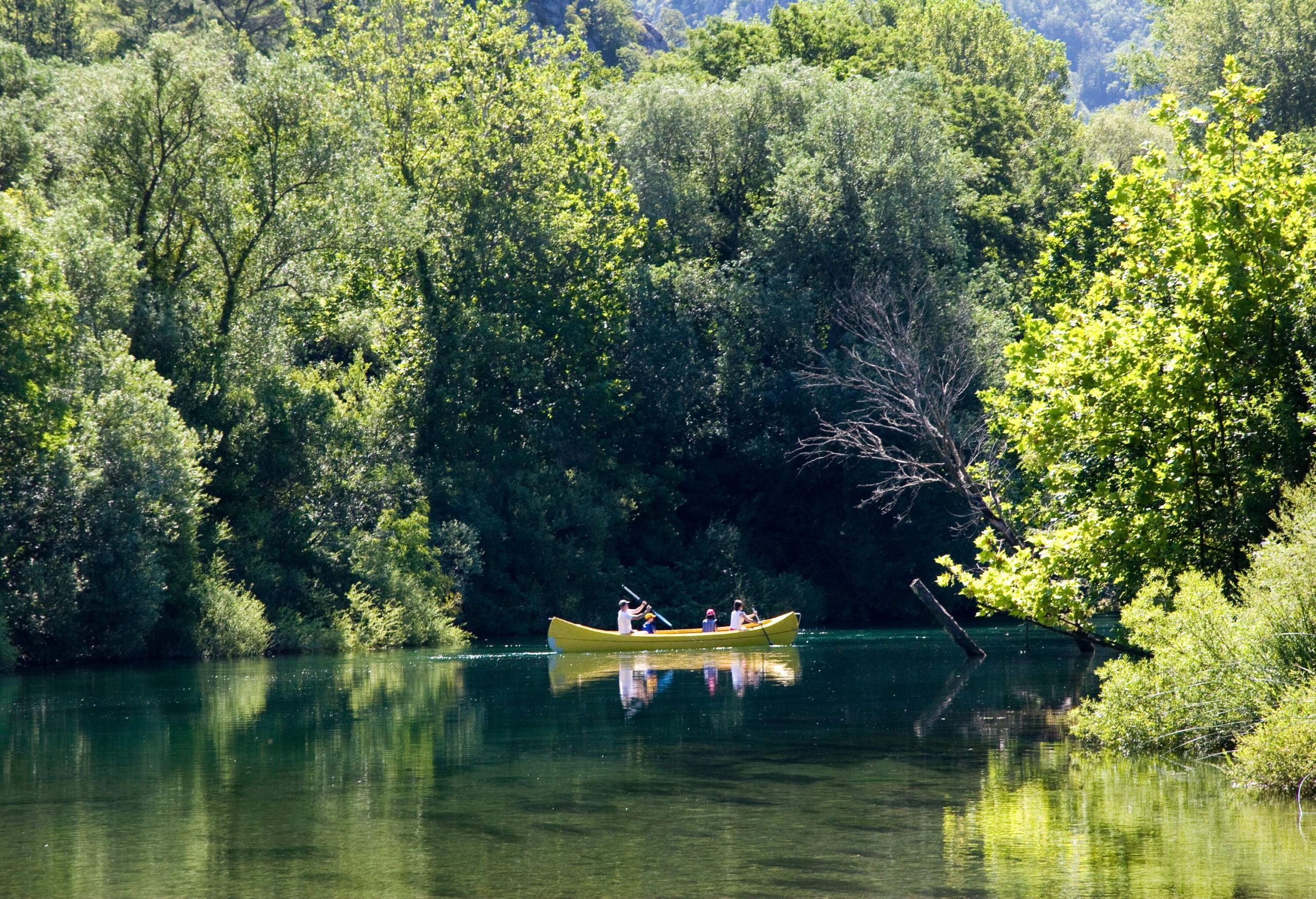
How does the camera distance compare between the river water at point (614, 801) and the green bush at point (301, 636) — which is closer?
the river water at point (614, 801)

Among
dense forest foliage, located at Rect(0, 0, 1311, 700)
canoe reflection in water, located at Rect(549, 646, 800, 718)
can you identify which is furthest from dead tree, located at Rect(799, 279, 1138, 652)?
canoe reflection in water, located at Rect(549, 646, 800, 718)

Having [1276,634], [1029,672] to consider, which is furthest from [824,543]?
[1276,634]

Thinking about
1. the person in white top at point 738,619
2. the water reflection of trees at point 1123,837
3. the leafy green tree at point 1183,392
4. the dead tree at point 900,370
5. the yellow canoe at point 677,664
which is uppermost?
the dead tree at point 900,370

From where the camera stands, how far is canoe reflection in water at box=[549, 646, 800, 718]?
99.5ft

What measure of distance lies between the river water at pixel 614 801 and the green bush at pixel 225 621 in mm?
10069

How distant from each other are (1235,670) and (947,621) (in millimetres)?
18752

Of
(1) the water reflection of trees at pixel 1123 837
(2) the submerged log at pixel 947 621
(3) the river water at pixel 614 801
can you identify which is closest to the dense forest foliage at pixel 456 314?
(3) the river water at pixel 614 801

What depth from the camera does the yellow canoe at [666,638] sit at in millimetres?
40969

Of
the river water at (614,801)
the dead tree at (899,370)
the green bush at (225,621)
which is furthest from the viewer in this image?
the dead tree at (899,370)

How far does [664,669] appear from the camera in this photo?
36125 millimetres

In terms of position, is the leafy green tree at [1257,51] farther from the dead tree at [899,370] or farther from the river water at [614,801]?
Result: the river water at [614,801]

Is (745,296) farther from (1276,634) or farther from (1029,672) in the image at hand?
(1276,634)

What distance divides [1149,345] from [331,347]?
36.9 metres

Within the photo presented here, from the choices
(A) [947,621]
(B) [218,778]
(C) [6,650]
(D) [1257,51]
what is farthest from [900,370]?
(B) [218,778]
